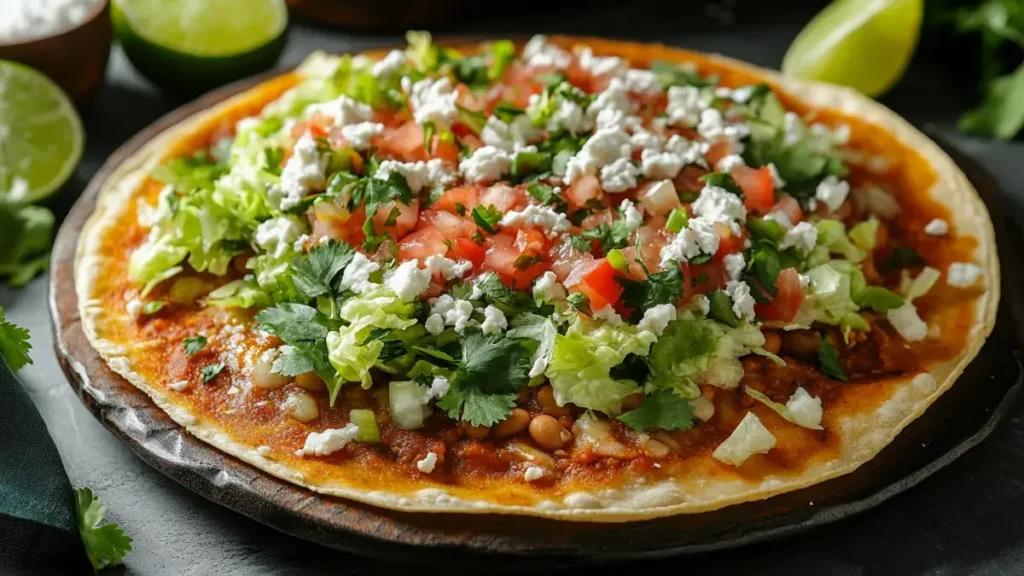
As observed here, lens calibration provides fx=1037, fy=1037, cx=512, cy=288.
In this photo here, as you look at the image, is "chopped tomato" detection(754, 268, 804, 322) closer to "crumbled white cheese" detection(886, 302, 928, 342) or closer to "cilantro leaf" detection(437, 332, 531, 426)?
"crumbled white cheese" detection(886, 302, 928, 342)

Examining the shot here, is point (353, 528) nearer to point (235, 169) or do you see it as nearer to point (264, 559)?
point (264, 559)

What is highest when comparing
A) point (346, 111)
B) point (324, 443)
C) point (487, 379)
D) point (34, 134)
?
point (346, 111)

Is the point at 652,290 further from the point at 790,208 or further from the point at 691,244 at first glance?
the point at 790,208

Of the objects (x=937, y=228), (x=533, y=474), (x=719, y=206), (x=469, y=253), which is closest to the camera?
(x=533, y=474)

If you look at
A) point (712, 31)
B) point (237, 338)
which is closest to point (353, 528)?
point (237, 338)

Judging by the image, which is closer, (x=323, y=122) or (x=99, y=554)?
(x=99, y=554)

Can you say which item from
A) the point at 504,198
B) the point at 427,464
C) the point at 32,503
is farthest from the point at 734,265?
the point at 32,503
